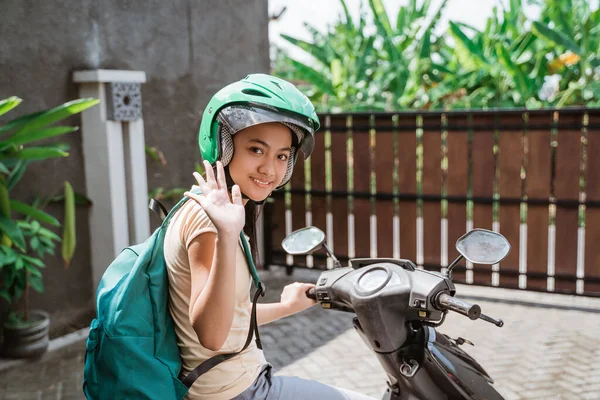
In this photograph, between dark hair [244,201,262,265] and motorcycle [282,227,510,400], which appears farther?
dark hair [244,201,262,265]

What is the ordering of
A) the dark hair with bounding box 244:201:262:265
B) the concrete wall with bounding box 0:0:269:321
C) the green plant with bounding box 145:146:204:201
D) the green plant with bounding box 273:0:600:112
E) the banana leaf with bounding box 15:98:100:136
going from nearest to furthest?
the dark hair with bounding box 244:201:262:265, the banana leaf with bounding box 15:98:100:136, the concrete wall with bounding box 0:0:269:321, the green plant with bounding box 145:146:204:201, the green plant with bounding box 273:0:600:112

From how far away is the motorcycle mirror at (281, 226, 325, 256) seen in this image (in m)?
2.15

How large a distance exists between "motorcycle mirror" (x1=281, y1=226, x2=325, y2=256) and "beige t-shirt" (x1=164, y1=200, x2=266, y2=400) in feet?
1.18

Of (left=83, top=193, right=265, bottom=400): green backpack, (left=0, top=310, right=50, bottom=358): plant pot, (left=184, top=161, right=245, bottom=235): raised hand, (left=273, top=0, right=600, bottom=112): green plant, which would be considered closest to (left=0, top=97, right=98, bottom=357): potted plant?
(left=0, top=310, right=50, bottom=358): plant pot

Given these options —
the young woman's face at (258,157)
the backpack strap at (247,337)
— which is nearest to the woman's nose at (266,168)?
the young woman's face at (258,157)

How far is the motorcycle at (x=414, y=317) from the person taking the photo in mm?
1779

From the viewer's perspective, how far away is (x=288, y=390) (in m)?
1.88

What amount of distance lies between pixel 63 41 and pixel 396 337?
459 centimetres

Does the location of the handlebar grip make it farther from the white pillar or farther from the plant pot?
the white pillar

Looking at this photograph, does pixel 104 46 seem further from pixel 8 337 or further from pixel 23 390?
pixel 23 390

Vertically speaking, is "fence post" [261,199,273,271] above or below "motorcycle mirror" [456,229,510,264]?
below

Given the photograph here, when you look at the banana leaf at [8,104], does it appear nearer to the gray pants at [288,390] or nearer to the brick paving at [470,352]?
the brick paving at [470,352]

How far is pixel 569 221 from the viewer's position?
6309 mm

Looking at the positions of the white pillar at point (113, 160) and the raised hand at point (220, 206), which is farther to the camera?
the white pillar at point (113, 160)
